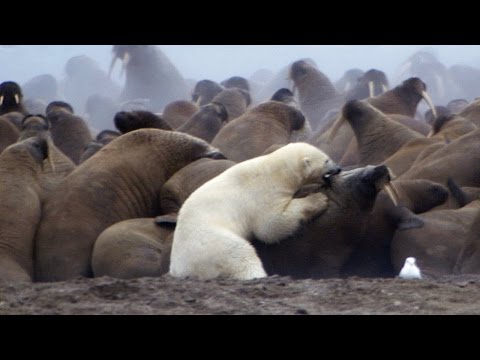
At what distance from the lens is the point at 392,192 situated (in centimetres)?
588

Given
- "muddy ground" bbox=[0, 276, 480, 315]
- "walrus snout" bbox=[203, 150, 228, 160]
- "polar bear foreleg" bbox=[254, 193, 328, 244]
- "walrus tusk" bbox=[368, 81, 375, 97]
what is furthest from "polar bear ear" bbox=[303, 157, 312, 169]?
"walrus tusk" bbox=[368, 81, 375, 97]

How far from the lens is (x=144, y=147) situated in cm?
741

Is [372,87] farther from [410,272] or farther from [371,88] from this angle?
[410,272]

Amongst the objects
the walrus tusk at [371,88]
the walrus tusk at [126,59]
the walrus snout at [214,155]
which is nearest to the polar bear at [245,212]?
the walrus snout at [214,155]

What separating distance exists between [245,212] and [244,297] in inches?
54.1

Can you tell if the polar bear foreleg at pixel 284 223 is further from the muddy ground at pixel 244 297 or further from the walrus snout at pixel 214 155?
the walrus snout at pixel 214 155

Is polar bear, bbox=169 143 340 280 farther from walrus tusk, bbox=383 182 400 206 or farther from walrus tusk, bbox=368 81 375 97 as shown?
walrus tusk, bbox=368 81 375 97

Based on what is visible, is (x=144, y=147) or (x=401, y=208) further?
(x=144, y=147)

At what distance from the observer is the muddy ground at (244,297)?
12.5 feet

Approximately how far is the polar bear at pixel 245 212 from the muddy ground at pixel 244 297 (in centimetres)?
44

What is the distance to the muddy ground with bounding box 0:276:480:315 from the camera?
3.80m
